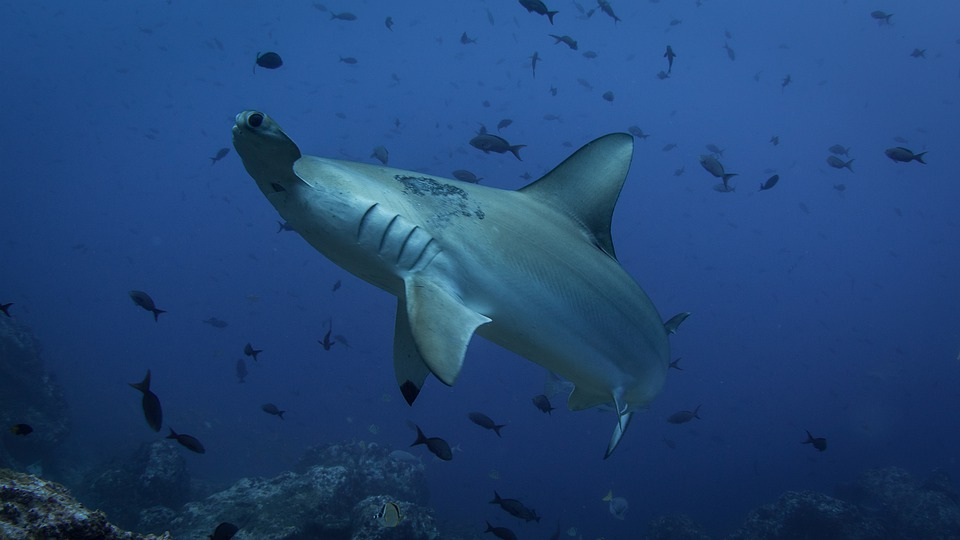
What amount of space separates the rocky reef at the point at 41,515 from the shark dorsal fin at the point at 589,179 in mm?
2684

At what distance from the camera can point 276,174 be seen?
1.95 metres

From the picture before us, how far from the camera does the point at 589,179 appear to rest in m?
3.12

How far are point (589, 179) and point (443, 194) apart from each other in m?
1.15

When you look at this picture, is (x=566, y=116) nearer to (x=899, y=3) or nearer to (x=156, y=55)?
(x=899, y=3)

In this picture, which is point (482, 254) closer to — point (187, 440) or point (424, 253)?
point (424, 253)

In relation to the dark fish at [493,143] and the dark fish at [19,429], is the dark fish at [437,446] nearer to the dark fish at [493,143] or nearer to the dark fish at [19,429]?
the dark fish at [19,429]

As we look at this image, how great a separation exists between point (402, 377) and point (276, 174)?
1.40 meters

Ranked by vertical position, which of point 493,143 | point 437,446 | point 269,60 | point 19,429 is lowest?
point 437,446

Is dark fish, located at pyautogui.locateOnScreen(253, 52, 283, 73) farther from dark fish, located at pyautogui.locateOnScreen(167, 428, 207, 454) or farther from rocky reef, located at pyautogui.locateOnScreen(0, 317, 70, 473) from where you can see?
rocky reef, located at pyautogui.locateOnScreen(0, 317, 70, 473)

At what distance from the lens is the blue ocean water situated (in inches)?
1404

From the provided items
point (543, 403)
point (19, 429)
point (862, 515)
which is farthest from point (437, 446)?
point (862, 515)

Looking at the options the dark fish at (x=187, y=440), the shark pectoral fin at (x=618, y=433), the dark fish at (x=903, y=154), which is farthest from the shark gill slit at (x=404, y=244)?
the dark fish at (x=903, y=154)

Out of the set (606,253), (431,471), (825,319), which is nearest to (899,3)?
(825,319)

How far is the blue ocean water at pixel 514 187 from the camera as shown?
35656 millimetres
